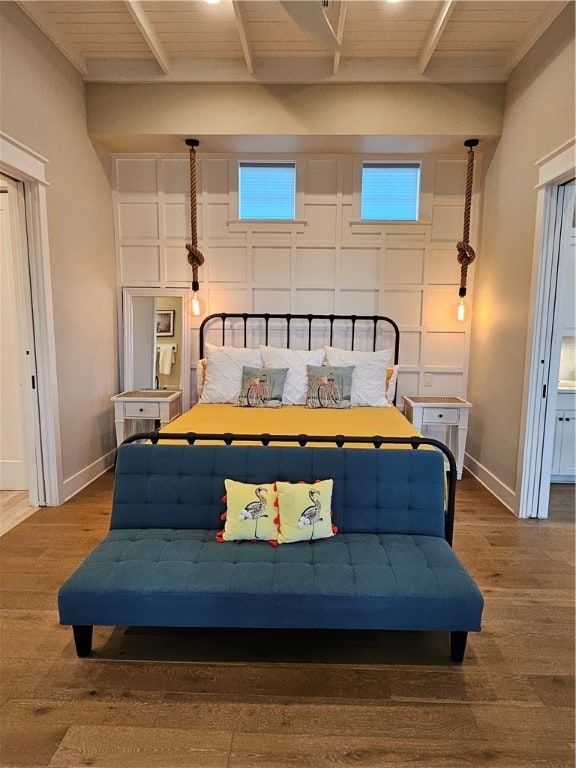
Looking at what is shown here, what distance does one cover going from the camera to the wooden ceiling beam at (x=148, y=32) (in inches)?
112

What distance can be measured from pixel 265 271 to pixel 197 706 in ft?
11.7

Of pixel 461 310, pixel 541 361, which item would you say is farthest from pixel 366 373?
pixel 541 361

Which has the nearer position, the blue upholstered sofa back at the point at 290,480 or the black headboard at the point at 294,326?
the blue upholstered sofa back at the point at 290,480

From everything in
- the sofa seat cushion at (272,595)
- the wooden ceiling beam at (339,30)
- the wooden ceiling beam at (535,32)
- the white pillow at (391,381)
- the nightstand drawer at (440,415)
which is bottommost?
the sofa seat cushion at (272,595)

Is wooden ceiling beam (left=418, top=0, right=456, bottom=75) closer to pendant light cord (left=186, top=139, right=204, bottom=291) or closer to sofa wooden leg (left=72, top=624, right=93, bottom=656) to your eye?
pendant light cord (left=186, top=139, right=204, bottom=291)

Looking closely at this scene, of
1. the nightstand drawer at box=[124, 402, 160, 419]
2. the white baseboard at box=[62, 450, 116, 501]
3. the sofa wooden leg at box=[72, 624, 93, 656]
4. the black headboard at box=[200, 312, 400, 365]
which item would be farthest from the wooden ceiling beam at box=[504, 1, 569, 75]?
the white baseboard at box=[62, 450, 116, 501]

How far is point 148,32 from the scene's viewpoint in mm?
3109

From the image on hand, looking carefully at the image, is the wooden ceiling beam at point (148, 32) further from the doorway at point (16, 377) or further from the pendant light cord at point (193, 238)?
the doorway at point (16, 377)

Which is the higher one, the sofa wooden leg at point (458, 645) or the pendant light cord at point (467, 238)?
the pendant light cord at point (467, 238)

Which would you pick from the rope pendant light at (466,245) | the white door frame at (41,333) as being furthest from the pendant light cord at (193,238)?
the rope pendant light at (466,245)

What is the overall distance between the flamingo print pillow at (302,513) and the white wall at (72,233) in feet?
7.18

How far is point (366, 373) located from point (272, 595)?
245cm

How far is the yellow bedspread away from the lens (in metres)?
3.04

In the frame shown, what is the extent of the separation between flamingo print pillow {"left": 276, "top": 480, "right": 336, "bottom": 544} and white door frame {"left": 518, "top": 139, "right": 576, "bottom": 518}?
1.91 meters
